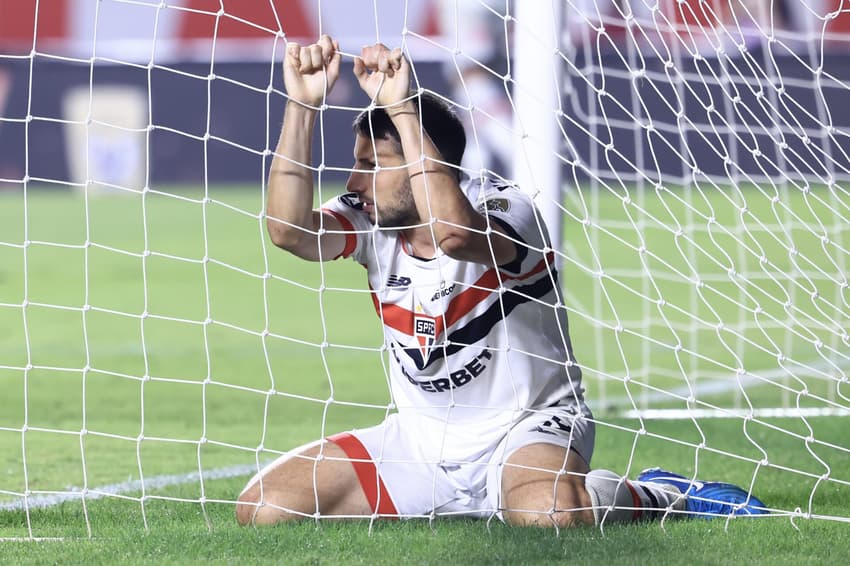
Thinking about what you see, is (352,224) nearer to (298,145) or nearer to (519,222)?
(298,145)

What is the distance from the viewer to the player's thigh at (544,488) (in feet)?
10.1

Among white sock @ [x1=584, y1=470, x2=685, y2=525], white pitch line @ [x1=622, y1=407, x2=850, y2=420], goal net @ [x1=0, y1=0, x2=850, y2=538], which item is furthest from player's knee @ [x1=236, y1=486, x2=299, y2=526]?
white pitch line @ [x1=622, y1=407, x2=850, y2=420]

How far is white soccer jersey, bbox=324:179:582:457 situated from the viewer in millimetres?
3283

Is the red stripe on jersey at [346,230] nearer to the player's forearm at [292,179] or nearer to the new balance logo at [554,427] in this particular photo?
the player's forearm at [292,179]

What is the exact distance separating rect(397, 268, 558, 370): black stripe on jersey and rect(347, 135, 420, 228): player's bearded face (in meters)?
0.30

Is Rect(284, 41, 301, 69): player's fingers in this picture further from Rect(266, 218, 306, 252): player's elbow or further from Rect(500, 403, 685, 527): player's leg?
Rect(500, 403, 685, 527): player's leg

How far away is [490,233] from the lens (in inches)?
122

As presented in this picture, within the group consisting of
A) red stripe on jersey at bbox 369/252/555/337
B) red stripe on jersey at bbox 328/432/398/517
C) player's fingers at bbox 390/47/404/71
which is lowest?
red stripe on jersey at bbox 328/432/398/517

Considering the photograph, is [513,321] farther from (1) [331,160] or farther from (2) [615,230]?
(1) [331,160]

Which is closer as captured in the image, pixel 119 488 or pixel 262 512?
pixel 262 512

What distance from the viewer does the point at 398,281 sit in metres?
3.37

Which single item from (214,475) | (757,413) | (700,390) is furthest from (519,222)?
(700,390)

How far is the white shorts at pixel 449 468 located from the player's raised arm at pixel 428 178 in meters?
0.45

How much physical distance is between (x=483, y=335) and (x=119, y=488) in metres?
1.39
